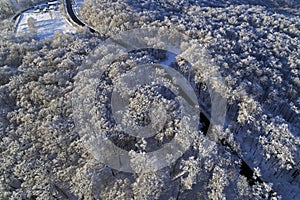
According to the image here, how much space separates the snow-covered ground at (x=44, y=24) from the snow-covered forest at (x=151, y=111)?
615cm

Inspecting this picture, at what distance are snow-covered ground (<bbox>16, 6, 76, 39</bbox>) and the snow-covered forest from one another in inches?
242

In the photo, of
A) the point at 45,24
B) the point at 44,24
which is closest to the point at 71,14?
the point at 45,24

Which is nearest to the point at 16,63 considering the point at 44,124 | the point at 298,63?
the point at 44,124

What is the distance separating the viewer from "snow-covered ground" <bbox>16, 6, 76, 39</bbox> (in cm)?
7288

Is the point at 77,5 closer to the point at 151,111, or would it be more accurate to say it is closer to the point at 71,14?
the point at 71,14

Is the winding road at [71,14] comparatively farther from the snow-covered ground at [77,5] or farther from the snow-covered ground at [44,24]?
the snow-covered ground at [44,24]

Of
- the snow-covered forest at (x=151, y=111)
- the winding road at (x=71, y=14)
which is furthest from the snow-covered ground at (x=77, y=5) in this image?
the snow-covered forest at (x=151, y=111)

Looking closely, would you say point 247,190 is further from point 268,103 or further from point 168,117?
point 268,103

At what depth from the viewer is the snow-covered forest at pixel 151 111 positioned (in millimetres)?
34188

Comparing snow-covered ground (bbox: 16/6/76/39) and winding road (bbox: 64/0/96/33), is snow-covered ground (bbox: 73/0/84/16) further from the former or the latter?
snow-covered ground (bbox: 16/6/76/39)

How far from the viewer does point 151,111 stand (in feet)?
136

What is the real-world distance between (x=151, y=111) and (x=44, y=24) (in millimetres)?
55072

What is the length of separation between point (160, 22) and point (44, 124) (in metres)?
40.3

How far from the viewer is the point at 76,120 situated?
132ft
